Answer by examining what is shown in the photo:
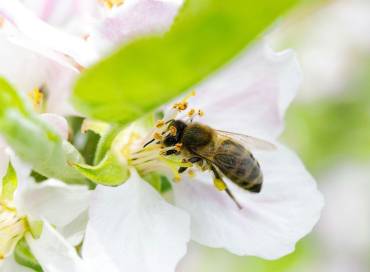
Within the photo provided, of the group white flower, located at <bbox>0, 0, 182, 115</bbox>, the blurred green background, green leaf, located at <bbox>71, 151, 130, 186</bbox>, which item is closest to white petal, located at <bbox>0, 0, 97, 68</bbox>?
white flower, located at <bbox>0, 0, 182, 115</bbox>

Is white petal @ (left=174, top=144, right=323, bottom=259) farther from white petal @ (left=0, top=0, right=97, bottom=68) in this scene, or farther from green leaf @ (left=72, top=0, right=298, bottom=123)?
green leaf @ (left=72, top=0, right=298, bottom=123)

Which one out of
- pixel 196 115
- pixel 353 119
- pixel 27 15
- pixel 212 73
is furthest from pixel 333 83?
pixel 212 73

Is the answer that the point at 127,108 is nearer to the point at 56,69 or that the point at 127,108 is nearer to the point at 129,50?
the point at 129,50

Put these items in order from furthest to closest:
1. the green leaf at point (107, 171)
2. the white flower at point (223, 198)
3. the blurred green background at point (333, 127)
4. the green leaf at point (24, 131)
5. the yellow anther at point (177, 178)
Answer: the blurred green background at point (333, 127) → the yellow anther at point (177, 178) → the white flower at point (223, 198) → the green leaf at point (107, 171) → the green leaf at point (24, 131)

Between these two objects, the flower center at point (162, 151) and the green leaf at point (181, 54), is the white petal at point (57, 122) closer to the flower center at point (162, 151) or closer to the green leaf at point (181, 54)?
the flower center at point (162, 151)

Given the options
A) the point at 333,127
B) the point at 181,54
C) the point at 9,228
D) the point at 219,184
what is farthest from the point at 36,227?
the point at 333,127

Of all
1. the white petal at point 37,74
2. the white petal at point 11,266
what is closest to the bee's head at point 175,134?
the white petal at point 37,74
